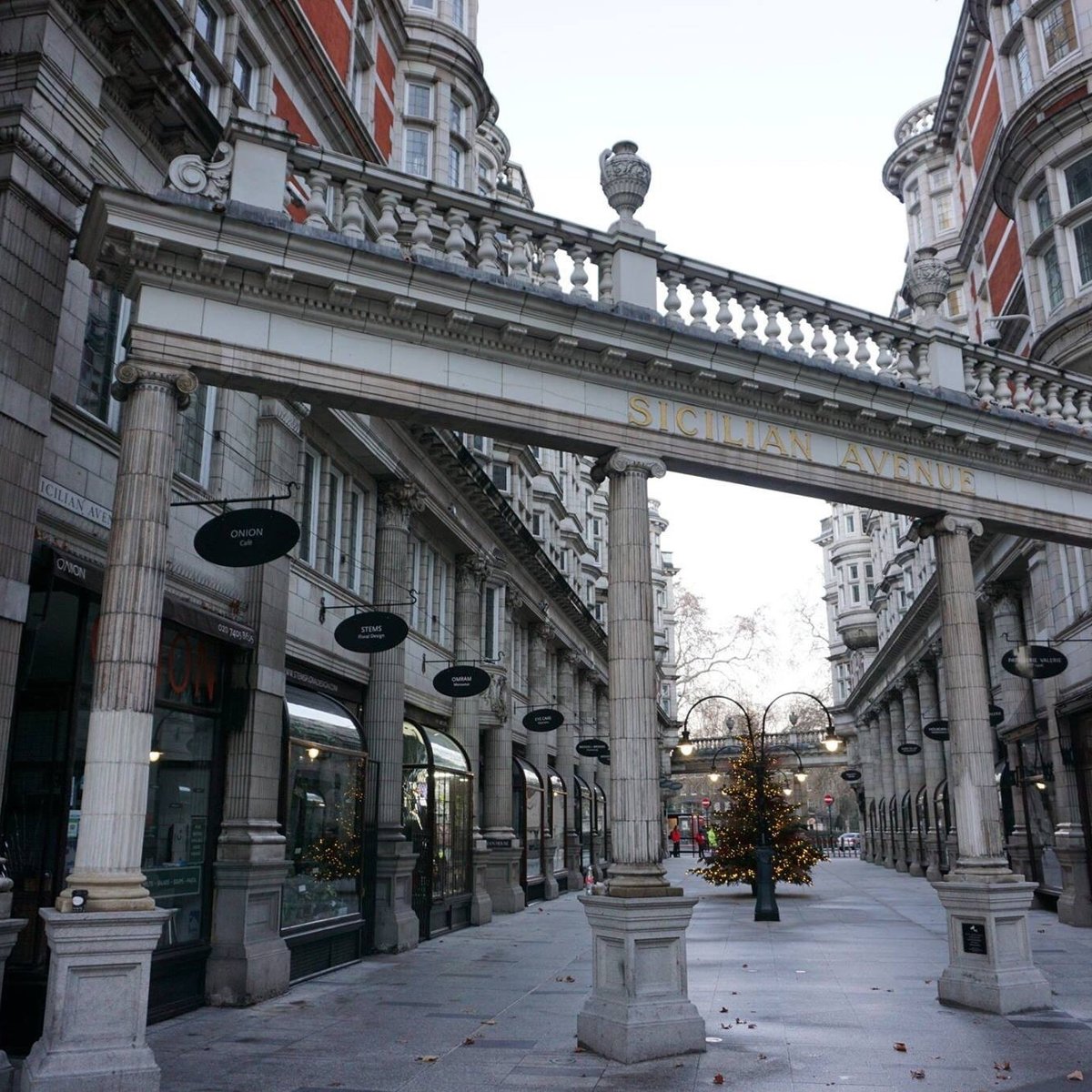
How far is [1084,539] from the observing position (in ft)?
52.0

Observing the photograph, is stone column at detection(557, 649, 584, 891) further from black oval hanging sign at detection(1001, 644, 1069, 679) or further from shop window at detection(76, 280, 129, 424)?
shop window at detection(76, 280, 129, 424)

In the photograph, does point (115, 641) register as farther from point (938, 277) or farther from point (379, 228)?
point (938, 277)

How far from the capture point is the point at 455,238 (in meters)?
11.3

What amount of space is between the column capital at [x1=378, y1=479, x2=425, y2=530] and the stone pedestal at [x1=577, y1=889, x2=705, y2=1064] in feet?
33.4

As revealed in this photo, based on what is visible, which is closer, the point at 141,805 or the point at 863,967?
the point at 141,805

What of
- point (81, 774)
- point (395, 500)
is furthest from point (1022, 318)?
point (81, 774)

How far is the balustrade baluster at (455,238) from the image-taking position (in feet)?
37.2

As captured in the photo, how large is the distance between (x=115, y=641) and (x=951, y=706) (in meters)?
10.4

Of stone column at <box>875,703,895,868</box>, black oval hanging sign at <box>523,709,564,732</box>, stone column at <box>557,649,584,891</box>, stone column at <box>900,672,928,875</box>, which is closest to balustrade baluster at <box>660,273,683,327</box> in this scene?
black oval hanging sign at <box>523,709,564,732</box>

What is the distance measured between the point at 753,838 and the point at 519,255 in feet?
67.3

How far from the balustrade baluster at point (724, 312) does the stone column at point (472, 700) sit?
1288 centimetres

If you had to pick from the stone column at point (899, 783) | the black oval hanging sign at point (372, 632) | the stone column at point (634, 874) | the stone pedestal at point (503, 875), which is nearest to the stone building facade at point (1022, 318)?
the stone column at point (634, 874)

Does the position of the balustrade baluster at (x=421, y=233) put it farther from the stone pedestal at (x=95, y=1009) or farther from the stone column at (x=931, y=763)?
the stone column at (x=931, y=763)

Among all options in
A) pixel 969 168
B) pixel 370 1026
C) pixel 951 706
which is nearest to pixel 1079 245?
pixel 969 168
